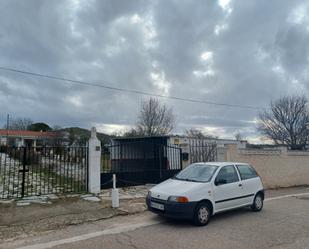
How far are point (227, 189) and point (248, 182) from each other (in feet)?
3.81

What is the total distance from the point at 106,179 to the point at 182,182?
478 cm

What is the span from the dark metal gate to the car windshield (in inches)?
160

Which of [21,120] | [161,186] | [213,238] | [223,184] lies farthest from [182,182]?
[21,120]

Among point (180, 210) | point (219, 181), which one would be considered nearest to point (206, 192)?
point (219, 181)

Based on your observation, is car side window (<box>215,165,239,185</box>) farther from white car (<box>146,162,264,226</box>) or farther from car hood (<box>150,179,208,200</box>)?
car hood (<box>150,179,208,200</box>)

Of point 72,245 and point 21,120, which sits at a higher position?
point 21,120

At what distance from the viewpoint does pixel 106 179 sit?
11008mm

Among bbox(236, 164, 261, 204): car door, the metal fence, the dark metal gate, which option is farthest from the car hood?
the dark metal gate

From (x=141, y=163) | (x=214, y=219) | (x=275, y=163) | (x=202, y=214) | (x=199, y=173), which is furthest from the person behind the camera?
(x=275, y=163)

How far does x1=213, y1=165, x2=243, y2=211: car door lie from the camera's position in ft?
22.9

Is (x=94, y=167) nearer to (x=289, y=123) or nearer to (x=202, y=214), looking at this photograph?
(x=202, y=214)

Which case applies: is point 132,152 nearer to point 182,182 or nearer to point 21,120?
point 182,182

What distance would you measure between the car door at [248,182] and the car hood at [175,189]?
1839mm

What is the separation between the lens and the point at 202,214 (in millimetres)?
6430
